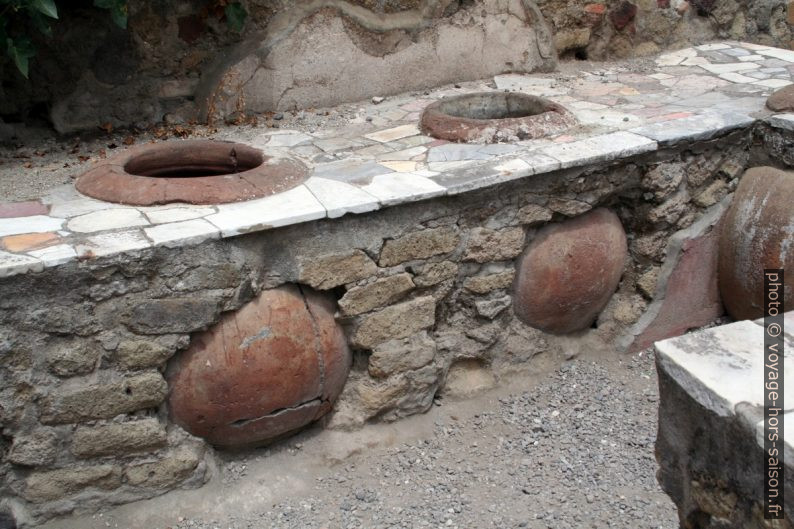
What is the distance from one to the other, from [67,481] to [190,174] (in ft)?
4.83

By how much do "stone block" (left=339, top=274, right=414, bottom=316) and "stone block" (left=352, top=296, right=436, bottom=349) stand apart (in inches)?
1.7

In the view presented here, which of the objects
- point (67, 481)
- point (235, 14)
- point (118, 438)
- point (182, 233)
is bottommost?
point (67, 481)

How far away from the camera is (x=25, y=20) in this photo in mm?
3631

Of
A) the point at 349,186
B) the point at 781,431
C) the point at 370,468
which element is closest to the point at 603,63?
the point at 349,186

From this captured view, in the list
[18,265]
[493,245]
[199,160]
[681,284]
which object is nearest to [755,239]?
[681,284]

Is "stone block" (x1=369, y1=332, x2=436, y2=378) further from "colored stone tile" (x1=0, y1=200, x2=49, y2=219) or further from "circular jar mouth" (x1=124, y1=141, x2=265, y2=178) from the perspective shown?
"colored stone tile" (x1=0, y1=200, x2=49, y2=219)

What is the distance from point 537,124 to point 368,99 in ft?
3.70

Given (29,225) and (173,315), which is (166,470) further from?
(29,225)

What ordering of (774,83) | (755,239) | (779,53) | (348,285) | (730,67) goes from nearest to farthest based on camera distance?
1. (348,285)
2. (755,239)
3. (774,83)
4. (730,67)
5. (779,53)

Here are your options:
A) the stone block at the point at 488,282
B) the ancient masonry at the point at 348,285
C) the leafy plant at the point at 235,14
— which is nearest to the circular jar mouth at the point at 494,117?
the ancient masonry at the point at 348,285

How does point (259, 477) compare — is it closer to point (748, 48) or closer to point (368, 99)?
point (368, 99)

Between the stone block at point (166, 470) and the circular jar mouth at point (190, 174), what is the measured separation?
3.02 ft

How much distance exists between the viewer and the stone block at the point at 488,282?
11.2 feet

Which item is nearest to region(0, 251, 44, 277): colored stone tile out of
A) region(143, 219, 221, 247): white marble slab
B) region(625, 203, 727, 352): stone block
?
region(143, 219, 221, 247): white marble slab
